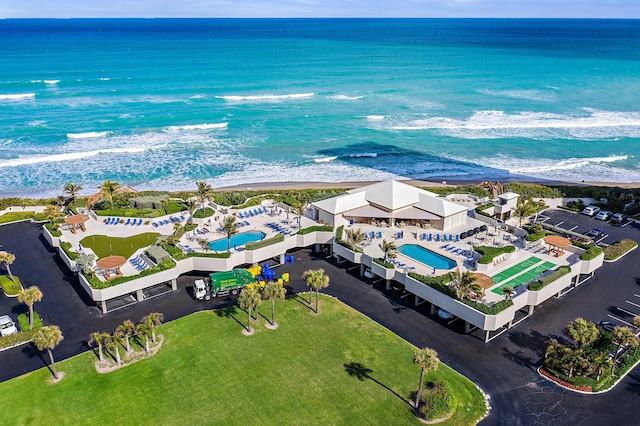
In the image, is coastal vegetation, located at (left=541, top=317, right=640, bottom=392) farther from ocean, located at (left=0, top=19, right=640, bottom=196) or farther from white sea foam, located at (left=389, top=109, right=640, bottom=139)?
white sea foam, located at (left=389, top=109, right=640, bottom=139)

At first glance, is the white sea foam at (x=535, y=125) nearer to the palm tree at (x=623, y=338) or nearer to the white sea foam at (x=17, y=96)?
the palm tree at (x=623, y=338)

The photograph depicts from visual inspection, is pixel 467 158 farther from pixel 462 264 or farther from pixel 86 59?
pixel 86 59

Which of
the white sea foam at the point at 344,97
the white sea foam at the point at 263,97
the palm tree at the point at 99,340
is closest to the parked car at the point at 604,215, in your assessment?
the palm tree at the point at 99,340

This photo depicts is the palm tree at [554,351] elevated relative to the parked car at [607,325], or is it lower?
elevated

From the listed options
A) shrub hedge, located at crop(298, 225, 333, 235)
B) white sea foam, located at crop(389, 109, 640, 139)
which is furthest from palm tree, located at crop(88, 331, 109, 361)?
white sea foam, located at crop(389, 109, 640, 139)

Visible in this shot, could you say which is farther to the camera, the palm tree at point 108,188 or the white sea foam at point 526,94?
the white sea foam at point 526,94
